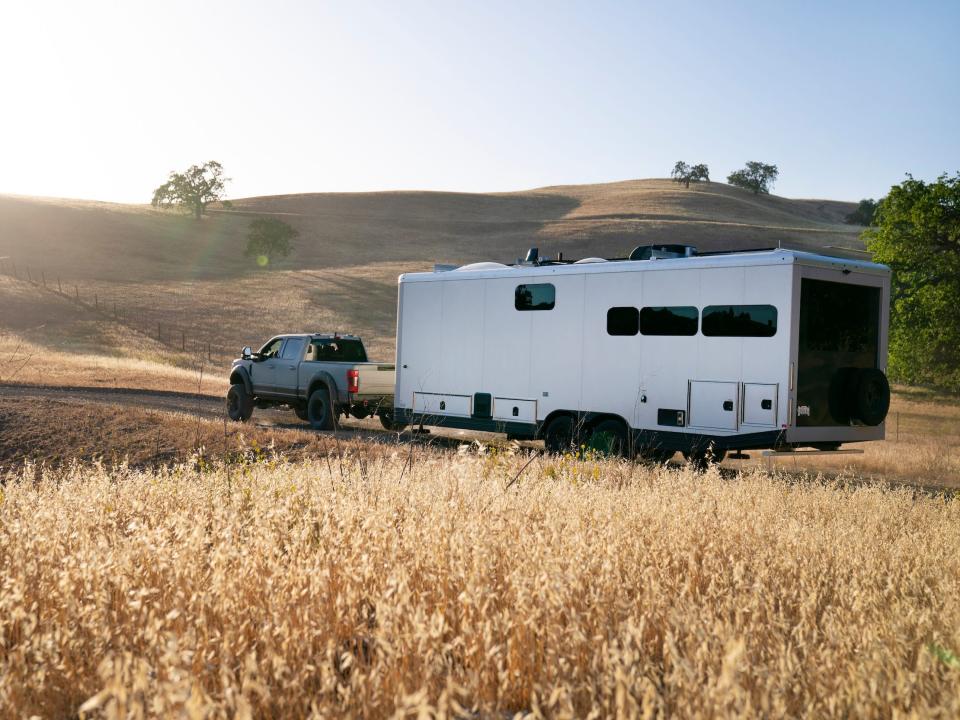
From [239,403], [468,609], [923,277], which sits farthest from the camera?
[923,277]

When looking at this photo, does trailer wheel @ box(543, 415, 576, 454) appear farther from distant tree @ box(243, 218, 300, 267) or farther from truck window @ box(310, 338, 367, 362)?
distant tree @ box(243, 218, 300, 267)

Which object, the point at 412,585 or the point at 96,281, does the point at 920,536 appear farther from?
the point at 96,281

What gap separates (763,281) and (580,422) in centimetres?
323

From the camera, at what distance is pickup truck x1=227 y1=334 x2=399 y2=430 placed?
725 inches

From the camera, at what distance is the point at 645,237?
3046 inches

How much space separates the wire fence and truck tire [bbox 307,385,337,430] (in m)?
23.3

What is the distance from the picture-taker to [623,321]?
13.9 m

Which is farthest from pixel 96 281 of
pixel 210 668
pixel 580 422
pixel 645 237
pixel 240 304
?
pixel 210 668

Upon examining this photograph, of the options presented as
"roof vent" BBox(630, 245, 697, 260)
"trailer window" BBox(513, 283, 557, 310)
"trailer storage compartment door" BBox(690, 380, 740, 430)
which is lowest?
"trailer storage compartment door" BBox(690, 380, 740, 430)

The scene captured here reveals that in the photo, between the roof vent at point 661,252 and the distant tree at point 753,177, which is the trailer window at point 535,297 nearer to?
the roof vent at point 661,252

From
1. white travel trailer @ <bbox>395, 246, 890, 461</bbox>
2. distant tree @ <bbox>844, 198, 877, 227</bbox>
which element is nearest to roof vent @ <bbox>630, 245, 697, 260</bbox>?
white travel trailer @ <bbox>395, 246, 890, 461</bbox>

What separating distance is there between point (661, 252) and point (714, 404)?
2617mm

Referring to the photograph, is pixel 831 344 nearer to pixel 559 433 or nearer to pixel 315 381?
pixel 559 433

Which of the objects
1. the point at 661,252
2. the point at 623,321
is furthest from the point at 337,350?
the point at 661,252
